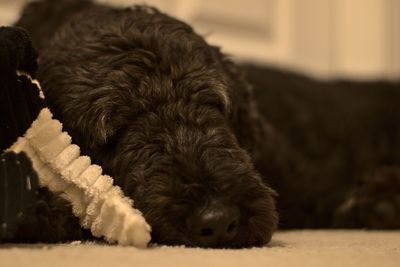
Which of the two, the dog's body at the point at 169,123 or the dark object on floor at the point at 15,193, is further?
the dog's body at the point at 169,123

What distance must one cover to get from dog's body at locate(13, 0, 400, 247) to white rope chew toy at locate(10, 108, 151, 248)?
11 cm

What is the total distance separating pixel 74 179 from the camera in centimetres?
184

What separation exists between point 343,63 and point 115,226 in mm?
4579

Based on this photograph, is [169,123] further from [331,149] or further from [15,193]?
[331,149]

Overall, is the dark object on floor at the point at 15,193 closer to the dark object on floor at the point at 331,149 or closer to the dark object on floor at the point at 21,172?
the dark object on floor at the point at 21,172

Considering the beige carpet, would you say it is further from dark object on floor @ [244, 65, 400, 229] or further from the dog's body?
dark object on floor @ [244, 65, 400, 229]

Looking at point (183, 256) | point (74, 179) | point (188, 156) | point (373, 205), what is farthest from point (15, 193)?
point (373, 205)

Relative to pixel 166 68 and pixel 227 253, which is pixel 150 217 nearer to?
pixel 227 253

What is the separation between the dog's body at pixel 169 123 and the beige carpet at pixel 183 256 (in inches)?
5.6

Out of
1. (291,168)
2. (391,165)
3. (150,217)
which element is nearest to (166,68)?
(150,217)

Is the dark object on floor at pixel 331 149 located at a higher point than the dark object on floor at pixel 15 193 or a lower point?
lower

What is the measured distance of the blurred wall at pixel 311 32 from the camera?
17.0 ft

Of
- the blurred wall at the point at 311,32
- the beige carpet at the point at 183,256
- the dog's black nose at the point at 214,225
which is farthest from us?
the blurred wall at the point at 311,32

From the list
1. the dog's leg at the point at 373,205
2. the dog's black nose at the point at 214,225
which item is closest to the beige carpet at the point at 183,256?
the dog's black nose at the point at 214,225
